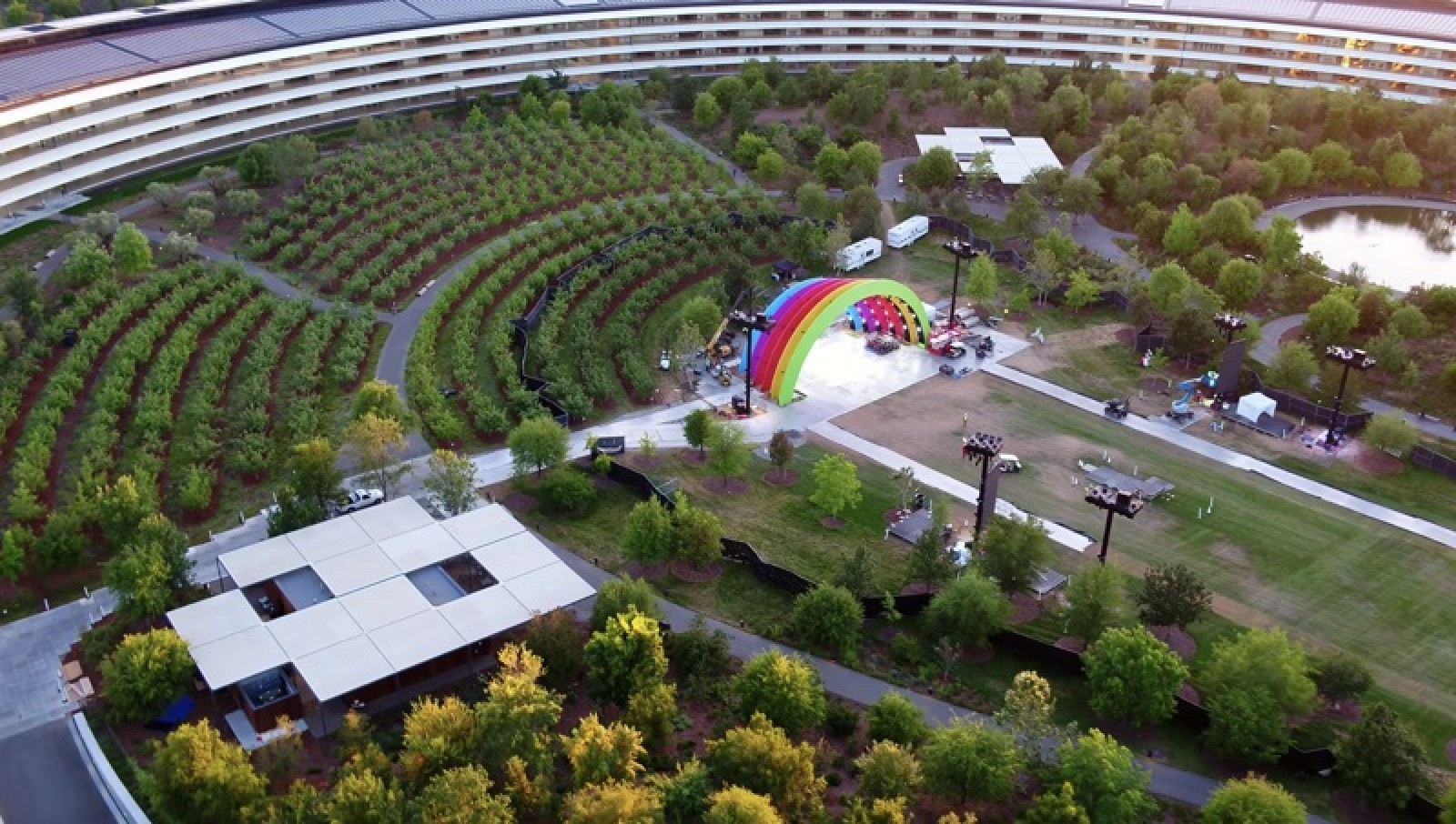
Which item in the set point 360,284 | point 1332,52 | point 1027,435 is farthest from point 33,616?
point 1332,52

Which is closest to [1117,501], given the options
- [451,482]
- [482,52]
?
[451,482]

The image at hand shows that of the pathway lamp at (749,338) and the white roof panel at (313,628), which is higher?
the pathway lamp at (749,338)

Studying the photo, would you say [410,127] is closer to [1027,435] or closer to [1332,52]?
[1027,435]

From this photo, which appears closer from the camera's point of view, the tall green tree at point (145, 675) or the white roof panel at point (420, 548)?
the tall green tree at point (145, 675)

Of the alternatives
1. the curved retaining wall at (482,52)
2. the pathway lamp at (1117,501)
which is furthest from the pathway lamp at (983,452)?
the curved retaining wall at (482,52)

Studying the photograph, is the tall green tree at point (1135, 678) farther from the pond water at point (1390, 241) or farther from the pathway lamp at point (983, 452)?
the pond water at point (1390, 241)

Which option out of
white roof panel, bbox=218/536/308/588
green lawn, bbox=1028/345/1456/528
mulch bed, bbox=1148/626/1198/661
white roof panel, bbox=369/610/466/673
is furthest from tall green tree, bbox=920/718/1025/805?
green lawn, bbox=1028/345/1456/528
